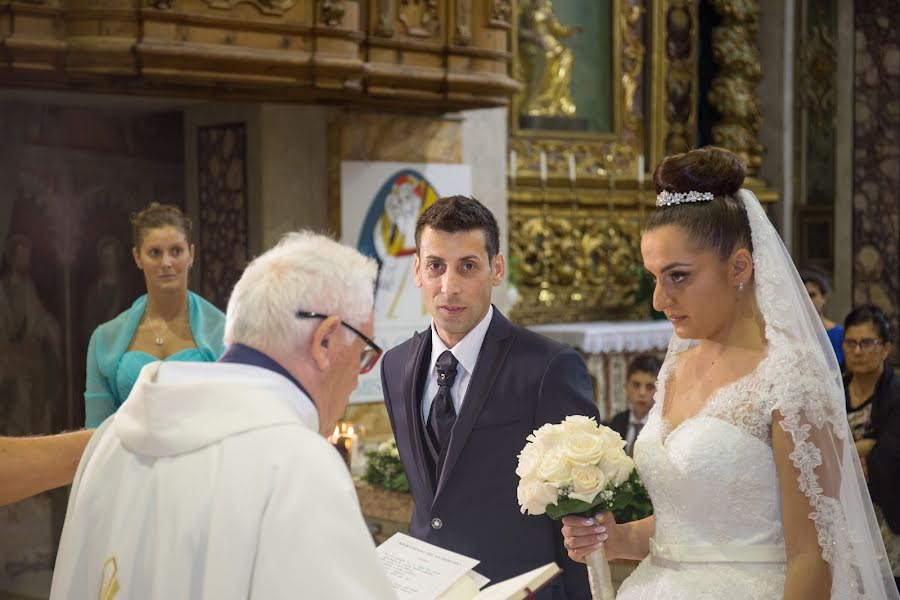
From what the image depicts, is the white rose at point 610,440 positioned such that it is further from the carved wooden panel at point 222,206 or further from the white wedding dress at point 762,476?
the carved wooden panel at point 222,206

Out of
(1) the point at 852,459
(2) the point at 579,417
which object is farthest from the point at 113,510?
(1) the point at 852,459

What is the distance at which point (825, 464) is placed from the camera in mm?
2801

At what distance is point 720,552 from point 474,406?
78 centimetres

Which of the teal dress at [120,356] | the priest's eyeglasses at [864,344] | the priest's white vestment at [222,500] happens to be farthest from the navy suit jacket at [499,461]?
the priest's eyeglasses at [864,344]

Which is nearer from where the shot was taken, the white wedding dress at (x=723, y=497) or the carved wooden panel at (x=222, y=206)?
the white wedding dress at (x=723, y=497)

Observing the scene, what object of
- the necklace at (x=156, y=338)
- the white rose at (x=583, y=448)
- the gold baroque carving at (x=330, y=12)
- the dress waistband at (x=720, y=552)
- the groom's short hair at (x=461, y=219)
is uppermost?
the gold baroque carving at (x=330, y=12)

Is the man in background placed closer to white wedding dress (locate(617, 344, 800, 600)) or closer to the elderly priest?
white wedding dress (locate(617, 344, 800, 600))

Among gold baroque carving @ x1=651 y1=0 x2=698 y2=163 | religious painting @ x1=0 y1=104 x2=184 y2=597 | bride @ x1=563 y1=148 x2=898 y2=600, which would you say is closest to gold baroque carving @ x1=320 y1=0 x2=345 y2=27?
religious painting @ x1=0 y1=104 x2=184 y2=597

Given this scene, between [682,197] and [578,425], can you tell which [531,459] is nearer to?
[578,425]

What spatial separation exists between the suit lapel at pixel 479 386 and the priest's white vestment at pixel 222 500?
3.47ft

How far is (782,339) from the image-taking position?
2977mm

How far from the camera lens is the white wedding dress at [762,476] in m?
2.83

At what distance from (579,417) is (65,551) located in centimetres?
127

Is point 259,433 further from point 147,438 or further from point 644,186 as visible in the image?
point 644,186
